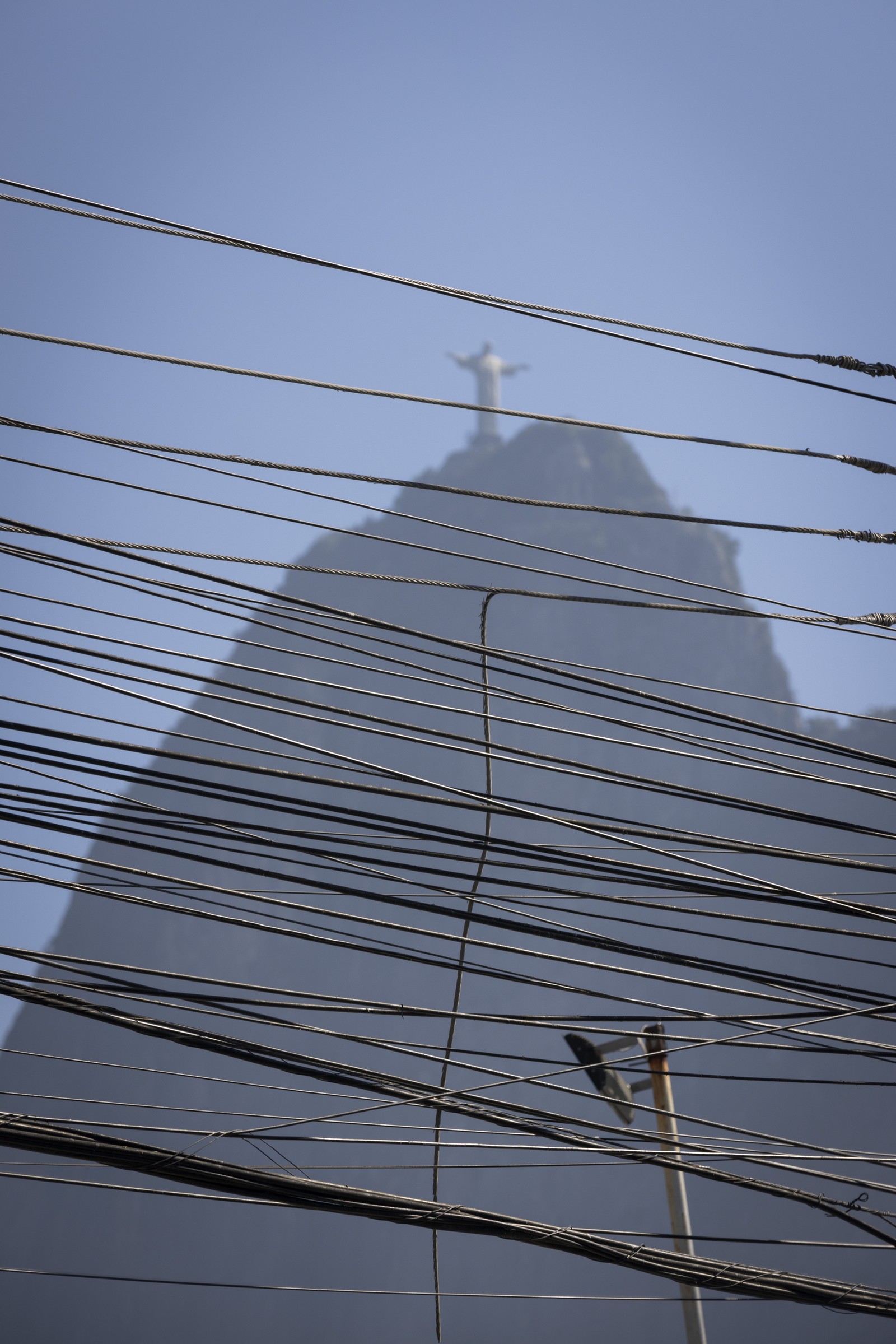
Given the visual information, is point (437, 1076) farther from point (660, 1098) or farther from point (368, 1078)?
point (368, 1078)

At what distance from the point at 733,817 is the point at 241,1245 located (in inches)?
1850

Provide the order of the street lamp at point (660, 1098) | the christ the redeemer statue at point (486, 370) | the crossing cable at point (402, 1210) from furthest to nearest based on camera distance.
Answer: the christ the redeemer statue at point (486, 370), the street lamp at point (660, 1098), the crossing cable at point (402, 1210)

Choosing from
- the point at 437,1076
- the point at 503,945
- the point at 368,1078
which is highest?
the point at 437,1076

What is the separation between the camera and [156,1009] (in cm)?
6538

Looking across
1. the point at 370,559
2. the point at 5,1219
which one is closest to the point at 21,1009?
the point at 5,1219

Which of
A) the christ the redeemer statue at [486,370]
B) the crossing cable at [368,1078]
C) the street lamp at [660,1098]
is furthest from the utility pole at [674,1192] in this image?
the christ the redeemer statue at [486,370]

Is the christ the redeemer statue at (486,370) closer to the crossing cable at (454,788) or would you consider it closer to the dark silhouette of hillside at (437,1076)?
the dark silhouette of hillside at (437,1076)

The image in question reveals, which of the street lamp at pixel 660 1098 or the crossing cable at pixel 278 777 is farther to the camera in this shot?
the street lamp at pixel 660 1098

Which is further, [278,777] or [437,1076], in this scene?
[437,1076]

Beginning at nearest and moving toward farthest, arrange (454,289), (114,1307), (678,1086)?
1. (454,289)
2. (678,1086)
3. (114,1307)

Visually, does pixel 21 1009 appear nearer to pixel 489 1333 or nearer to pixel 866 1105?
pixel 489 1333

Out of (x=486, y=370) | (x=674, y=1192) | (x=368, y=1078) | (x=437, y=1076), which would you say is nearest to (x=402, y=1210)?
(x=368, y=1078)

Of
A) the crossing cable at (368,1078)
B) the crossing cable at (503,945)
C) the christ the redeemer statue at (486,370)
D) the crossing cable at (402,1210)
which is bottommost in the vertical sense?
the crossing cable at (402,1210)

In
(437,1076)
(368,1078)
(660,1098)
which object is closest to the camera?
(368,1078)
